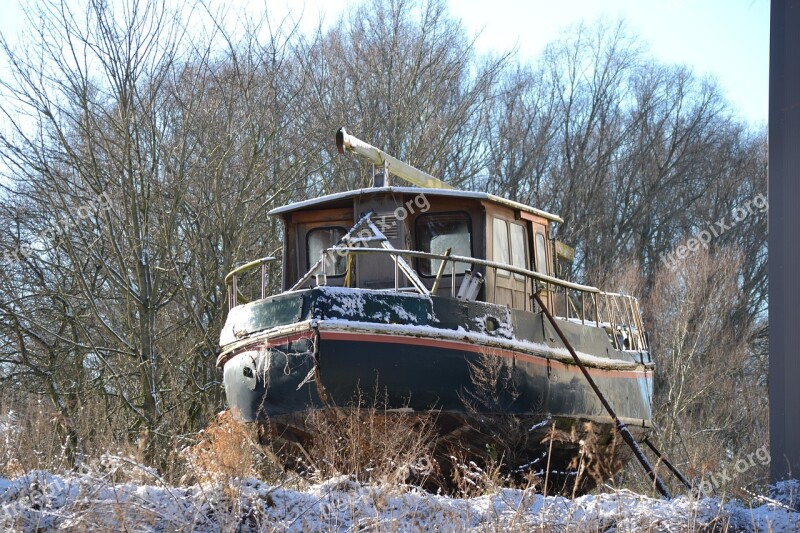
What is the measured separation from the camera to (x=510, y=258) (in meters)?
10.8

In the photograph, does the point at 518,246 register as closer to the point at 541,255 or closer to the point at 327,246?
the point at 541,255

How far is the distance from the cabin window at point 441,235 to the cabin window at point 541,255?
1.15 metres

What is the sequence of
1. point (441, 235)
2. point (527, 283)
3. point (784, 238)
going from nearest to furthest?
point (784, 238) < point (441, 235) < point (527, 283)

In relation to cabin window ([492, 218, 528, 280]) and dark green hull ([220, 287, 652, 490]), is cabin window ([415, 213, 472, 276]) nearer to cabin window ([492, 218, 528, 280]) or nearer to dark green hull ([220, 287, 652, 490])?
cabin window ([492, 218, 528, 280])

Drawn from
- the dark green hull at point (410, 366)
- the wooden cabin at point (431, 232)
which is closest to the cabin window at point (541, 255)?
the wooden cabin at point (431, 232)

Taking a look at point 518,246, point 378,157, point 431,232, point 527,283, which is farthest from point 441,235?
point 378,157

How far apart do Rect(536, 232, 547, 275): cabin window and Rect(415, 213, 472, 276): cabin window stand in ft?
3.77

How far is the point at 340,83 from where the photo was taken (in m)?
20.9

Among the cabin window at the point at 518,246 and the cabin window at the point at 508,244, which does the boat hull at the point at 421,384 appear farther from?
the cabin window at the point at 518,246

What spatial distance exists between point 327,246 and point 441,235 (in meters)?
1.34

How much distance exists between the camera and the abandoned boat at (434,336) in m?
8.73

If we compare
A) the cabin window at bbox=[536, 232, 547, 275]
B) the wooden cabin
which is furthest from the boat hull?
the cabin window at bbox=[536, 232, 547, 275]

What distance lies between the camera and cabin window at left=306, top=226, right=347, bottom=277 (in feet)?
35.3

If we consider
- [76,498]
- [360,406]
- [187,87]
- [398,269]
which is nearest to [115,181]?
[187,87]
